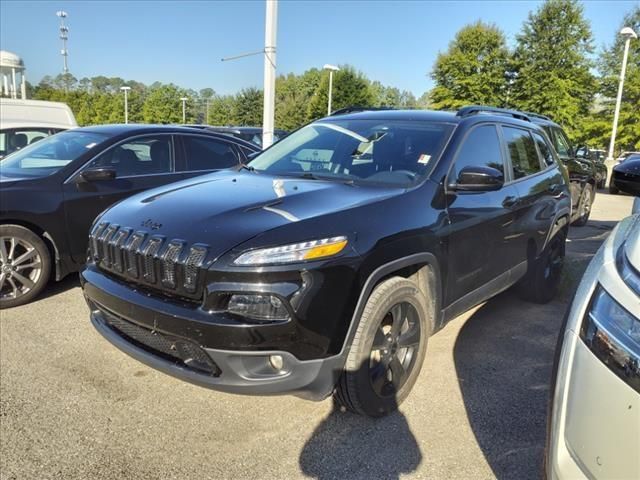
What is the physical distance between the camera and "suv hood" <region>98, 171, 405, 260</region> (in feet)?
8.17

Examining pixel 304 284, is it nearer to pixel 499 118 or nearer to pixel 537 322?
pixel 499 118

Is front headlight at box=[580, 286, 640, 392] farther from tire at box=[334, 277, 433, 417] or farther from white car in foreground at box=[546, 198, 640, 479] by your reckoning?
tire at box=[334, 277, 433, 417]

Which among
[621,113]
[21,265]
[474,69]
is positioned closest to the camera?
[21,265]

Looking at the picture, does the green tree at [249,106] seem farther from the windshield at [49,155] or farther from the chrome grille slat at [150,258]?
the chrome grille slat at [150,258]

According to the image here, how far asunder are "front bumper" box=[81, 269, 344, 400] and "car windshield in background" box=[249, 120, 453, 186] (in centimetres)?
133

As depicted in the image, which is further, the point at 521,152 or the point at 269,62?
the point at 269,62

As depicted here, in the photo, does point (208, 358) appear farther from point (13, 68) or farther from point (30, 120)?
point (13, 68)

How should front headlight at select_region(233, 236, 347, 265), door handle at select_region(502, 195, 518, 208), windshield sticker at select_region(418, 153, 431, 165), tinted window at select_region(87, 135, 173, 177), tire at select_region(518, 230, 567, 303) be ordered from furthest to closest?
1. tinted window at select_region(87, 135, 173, 177)
2. tire at select_region(518, 230, 567, 303)
3. door handle at select_region(502, 195, 518, 208)
4. windshield sticker at select_region(418, 153, 431, 165)
5. front headlight at select_region(233, 236, 347, 265)

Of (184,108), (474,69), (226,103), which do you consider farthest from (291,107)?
(474,69)

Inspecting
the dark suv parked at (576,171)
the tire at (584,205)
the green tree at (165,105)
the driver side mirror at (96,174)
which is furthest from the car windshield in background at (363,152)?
the green tree at (165,105)

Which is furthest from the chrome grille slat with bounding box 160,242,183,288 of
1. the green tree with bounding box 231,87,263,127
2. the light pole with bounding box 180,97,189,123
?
the light pole with bounding box 180,97,189,123

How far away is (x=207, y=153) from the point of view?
232 inches

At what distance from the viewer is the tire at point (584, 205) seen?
955cm

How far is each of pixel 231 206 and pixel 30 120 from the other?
10154 mm
